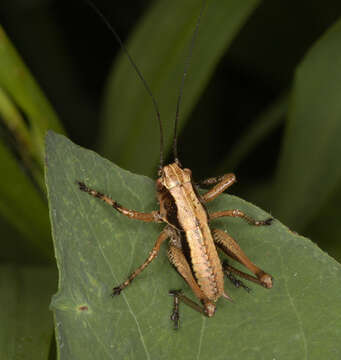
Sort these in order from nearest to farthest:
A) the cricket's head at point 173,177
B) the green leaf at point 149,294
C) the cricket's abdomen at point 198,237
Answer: the green leaf at point 149,294 < the cricket's abdomen at point 198,237 < the cricket's head at point 173,177

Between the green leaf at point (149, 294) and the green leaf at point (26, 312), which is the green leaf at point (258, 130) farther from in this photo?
the green leaf at point (26, 312)

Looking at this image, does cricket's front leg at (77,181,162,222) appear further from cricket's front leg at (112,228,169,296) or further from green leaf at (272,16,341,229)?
green leaf at (272,16,341,229)

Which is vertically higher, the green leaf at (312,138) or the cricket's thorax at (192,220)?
the green leaf at (312,138)

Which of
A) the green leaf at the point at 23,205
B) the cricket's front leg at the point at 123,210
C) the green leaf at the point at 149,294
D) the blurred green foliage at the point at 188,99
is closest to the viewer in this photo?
the green leaf at the point at 149,294

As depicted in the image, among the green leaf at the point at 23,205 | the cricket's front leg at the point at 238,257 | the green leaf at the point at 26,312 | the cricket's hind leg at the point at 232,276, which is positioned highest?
the cricket's front leg at the point at 238,257

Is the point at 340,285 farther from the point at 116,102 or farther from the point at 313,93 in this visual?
the point at 116,102

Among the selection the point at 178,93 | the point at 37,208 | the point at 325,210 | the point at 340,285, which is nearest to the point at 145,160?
the point at 178,93

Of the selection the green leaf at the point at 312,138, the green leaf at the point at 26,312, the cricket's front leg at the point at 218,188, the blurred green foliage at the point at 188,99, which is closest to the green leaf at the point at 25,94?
the blurred green foliage at the point at 188,99
